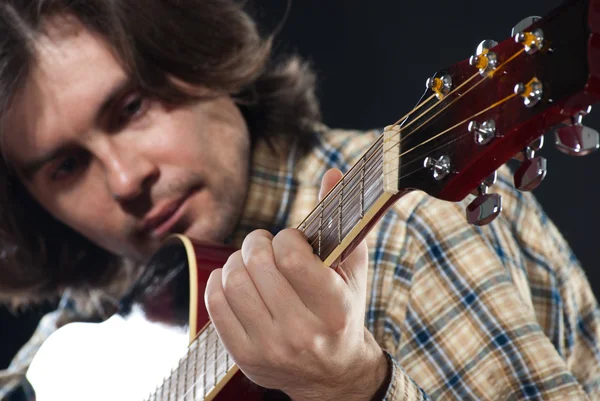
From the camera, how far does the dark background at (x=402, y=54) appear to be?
1.08 meters

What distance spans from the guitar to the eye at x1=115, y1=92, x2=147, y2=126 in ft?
1.48

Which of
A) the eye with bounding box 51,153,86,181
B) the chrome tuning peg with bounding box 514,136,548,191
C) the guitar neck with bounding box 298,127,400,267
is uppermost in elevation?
the chrome tuning peg with bounding box 514,136,548,191

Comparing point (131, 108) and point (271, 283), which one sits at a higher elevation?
point (271, 283)

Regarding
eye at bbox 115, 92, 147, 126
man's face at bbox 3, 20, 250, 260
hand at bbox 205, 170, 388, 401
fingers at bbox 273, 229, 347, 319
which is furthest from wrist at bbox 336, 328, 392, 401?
eye at bbox 115, 92, 147, 126

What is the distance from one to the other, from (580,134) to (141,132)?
3.21ft

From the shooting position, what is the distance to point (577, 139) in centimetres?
50

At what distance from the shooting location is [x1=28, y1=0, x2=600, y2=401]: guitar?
0.50 metres

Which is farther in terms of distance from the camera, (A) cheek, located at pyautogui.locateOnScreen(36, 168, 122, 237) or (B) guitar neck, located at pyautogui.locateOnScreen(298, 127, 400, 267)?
(A) cheek, located at pyautogui.locateOnScreen(36, 168, 122, 237)

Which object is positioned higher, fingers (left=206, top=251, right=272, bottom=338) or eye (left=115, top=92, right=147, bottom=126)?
fingers (left=206, top=251, right=272, bottom=338)

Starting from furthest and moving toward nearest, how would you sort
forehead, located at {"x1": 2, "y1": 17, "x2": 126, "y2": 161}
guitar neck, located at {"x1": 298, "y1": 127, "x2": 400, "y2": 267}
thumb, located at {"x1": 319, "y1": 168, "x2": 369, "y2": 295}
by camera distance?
forehead, located at {"x1": 2, "y1": 17, "x2": 126, "y2": 161}
thumb, located at {"x1": 319, "y1": 168, "x2": 369, "y2": 295}
guitar neck, located at {"x1": 298, "y1": 127, "x2": 400, "y2": 267}

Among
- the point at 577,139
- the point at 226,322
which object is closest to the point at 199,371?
the point at 226,322

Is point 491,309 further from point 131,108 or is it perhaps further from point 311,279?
point 131,108

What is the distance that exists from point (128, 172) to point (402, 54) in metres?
0.52

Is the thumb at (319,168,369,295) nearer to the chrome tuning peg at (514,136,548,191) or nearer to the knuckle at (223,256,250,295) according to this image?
the knuckle at (223,256,250,295)
